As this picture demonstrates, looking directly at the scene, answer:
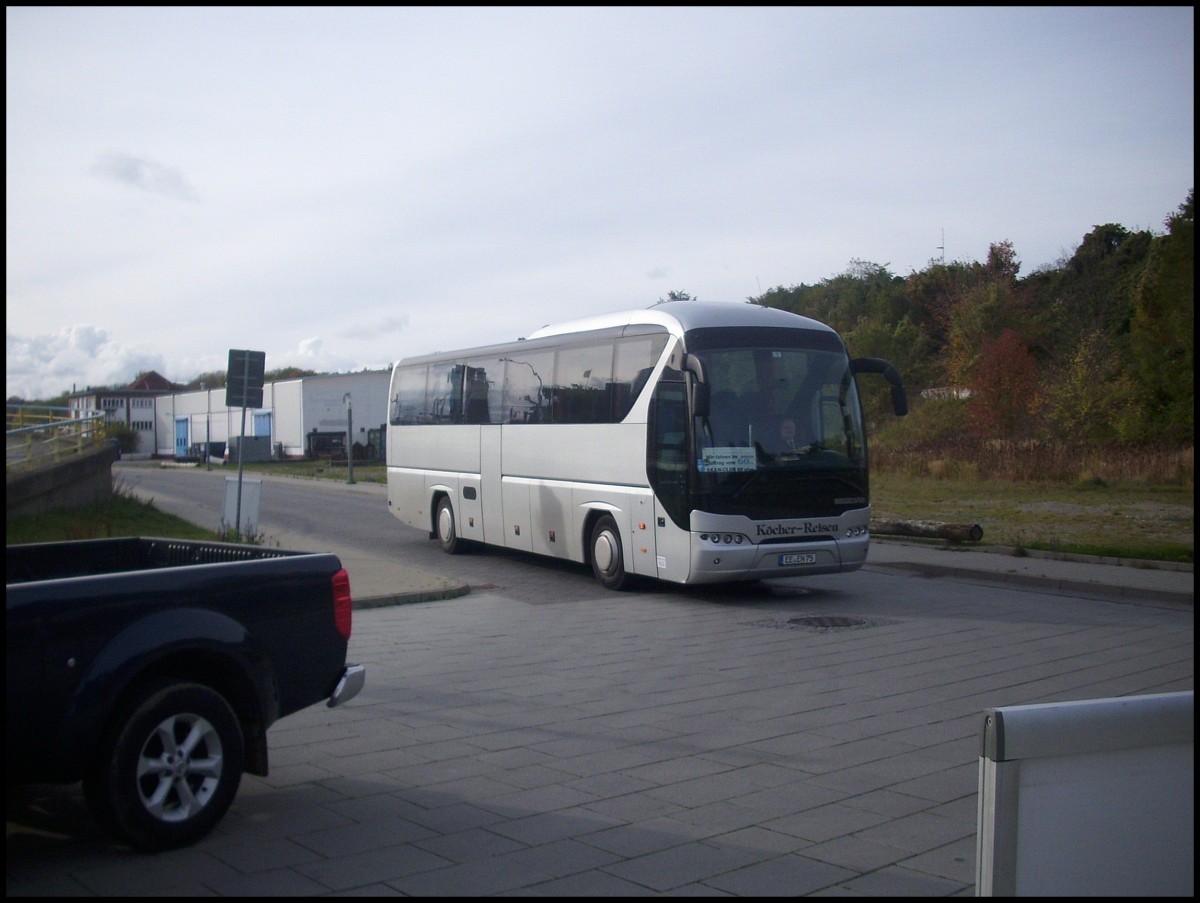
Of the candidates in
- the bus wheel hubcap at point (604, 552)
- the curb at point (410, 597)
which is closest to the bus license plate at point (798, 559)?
the bus wheel hubcap at point (604, 552)

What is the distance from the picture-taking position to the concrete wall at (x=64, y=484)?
2244 centimetres

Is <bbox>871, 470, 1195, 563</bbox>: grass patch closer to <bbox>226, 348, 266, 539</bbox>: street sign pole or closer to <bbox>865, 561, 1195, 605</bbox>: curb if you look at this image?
<bbox>865, 561, 1195, 605</bbox>: curb

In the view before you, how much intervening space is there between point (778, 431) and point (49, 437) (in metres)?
20.9

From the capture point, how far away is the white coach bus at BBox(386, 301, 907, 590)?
43.5ft

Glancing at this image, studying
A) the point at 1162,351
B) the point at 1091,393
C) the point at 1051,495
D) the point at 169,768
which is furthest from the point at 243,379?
the point at 1091,393

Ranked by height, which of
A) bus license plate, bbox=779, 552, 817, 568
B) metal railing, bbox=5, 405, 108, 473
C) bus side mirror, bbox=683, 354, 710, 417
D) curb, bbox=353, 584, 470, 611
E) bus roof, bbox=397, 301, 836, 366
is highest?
bus roof, bbox=397, 301, 836, 366

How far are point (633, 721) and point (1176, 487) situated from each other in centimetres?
2678

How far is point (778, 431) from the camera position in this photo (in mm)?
13570

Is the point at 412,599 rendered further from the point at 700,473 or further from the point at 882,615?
the point at 882,615

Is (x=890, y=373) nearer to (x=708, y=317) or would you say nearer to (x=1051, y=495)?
(x=708, y=317)

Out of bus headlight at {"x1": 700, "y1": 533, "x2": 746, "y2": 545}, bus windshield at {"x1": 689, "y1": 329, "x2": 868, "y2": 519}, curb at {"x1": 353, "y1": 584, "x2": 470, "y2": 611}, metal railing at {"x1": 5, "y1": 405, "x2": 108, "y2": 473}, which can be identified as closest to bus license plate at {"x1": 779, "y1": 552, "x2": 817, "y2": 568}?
bus windshield at {"x1": 689, "y1": 329, "x2": 868, "y2": 519}

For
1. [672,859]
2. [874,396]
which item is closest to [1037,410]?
[874,396]

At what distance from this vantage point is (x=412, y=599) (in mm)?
14000

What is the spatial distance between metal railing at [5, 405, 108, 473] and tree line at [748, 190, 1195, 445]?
24260 millimetres
